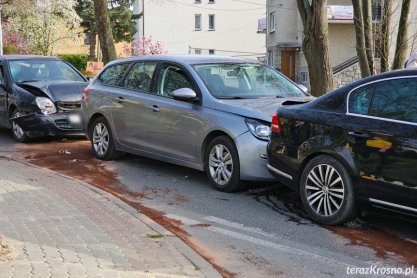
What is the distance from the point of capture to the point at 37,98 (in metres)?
11.6

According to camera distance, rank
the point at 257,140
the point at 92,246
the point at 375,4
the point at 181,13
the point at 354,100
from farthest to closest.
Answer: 1. the point at 181,13
2. the point at 375,4
3. the point at 257,140
4. the point at 354,100
5. the point at 92,246

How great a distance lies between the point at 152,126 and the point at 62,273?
4.33m

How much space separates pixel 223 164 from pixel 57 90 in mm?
5467

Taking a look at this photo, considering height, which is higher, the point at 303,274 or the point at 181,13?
the point at 181,13

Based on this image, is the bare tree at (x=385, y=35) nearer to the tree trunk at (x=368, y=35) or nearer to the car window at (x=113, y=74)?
the tree trunk at (x=368, y=35)

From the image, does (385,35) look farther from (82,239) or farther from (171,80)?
(82,239)

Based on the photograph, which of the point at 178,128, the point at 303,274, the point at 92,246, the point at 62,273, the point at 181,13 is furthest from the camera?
the point at 181,13

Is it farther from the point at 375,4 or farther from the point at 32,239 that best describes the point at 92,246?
the point at 375,4

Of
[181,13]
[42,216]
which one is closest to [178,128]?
[42,216]

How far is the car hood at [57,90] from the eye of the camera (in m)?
11.7

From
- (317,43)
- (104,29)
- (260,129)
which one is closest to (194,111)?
(260,129)

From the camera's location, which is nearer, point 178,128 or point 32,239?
point 32,239

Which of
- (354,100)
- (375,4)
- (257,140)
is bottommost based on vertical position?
(257,140)

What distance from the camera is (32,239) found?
5.23m
